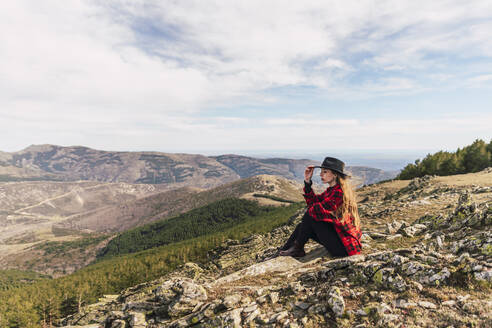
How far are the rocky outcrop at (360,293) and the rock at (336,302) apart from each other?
0.09ft

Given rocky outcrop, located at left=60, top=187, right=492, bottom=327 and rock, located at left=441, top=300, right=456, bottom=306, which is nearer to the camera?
rock, located at left=441, top=300, right=456, bottom=306

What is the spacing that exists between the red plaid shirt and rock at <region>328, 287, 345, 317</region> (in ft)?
10.6

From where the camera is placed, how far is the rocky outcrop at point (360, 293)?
620 cm

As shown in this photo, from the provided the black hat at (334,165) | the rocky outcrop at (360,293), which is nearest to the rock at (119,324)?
the rocky outcrop at (360,293)

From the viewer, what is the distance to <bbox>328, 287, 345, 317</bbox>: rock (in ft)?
22.8

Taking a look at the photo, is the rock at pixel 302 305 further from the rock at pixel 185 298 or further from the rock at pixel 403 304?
the rock at pixel 185 298

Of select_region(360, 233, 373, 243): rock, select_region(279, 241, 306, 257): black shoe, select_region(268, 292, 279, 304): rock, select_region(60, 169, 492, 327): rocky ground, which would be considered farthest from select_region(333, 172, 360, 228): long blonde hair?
select_region(360, 233, 373, 243): rock

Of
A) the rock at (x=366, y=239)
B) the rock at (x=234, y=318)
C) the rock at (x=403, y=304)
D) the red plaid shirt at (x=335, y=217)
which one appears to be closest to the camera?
the rock at (x=403, y=304)

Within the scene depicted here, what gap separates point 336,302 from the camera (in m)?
7.13

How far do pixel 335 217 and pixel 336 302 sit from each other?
3778 mm

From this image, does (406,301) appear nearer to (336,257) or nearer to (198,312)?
(336,257)

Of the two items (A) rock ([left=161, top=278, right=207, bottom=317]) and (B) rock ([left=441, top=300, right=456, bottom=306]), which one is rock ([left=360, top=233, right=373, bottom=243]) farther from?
(A) rock ([left=161, top=278, right=207, bottom=317])

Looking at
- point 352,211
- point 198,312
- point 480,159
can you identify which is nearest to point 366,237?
point 352,211

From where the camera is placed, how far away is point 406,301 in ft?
22.0
